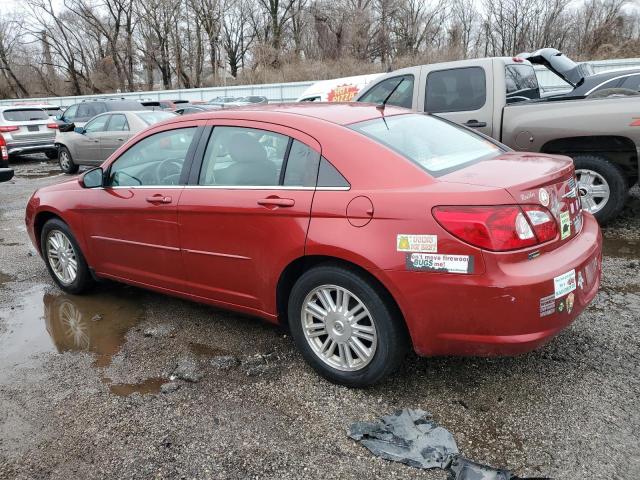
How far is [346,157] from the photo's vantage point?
2943mm

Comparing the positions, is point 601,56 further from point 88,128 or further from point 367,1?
point 88,128

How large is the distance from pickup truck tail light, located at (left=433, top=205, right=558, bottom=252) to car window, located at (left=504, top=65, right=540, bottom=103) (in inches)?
178

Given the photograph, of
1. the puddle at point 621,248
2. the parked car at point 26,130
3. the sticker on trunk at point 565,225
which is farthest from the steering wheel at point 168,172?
the parked car at point 26,130

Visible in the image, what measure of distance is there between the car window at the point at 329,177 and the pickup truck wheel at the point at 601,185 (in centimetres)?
395

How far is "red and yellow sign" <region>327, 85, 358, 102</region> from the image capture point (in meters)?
13.6

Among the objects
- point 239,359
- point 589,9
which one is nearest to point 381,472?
point 239,359

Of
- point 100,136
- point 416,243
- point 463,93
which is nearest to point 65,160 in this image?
point 100,136

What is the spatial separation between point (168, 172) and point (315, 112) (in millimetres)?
1166

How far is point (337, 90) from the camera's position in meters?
14.0

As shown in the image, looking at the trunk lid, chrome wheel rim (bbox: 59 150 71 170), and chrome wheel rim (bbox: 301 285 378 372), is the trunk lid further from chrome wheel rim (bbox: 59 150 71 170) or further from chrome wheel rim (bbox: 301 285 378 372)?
chrome wheel rim (bbox: 59 150 71 170)

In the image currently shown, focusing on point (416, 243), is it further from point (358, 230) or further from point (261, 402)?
point (261, 402)

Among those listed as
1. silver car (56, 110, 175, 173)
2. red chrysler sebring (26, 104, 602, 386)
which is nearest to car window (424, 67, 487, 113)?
red chrysler sebring (26, 104, 602, 386)

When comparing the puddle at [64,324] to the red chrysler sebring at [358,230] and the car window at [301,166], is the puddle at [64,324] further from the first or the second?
the car window at [301,166]

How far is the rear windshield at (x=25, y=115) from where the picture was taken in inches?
572
